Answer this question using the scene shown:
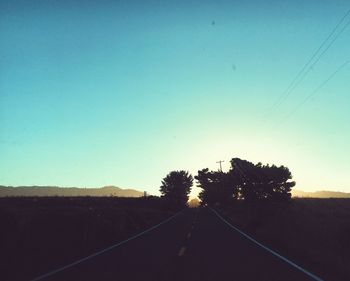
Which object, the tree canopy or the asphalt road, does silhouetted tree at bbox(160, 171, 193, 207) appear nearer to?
the tree canopy

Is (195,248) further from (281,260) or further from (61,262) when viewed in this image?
(61,262)

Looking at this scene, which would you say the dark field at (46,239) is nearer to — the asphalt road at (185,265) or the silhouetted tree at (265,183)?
the asphalt road at (185,265)

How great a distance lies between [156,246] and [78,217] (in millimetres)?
6545

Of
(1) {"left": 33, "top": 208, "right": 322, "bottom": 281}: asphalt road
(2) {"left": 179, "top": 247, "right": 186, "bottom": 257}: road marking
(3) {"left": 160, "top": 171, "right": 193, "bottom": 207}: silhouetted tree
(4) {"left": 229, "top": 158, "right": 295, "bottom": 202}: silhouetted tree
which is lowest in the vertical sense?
(1) {"left": 33, "top": 208, "right": 322, "bottom": 281}: asphalt road

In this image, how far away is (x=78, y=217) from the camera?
21188 millimetres

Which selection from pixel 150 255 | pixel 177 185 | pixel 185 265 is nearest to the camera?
pixel 185 265

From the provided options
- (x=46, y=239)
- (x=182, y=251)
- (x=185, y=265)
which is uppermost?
(x=46, y=239)

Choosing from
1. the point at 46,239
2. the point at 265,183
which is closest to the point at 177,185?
the point at 265,183

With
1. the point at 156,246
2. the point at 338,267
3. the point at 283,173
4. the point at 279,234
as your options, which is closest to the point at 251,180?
the point at 283,173

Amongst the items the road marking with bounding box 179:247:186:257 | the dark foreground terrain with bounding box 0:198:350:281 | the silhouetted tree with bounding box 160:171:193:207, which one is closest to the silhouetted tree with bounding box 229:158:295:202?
the dark foreground terrain with bounding box 0:198:350:281

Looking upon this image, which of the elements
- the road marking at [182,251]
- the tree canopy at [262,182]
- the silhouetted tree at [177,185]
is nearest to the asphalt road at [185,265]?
the road marking at [182,251]

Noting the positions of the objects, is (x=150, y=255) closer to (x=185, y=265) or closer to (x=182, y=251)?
(x=182, y=251)

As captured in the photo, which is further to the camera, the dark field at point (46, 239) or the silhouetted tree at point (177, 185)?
the silhouetted tree at point (177, 185)

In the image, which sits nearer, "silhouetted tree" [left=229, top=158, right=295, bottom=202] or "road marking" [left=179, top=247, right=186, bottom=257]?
"road marking" [left=179, top=247, right=186, bottom=257]
